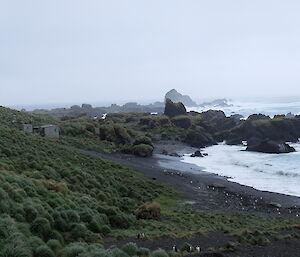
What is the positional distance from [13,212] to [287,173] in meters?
31.8

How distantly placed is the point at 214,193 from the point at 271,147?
28.1m

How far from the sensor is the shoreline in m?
23.7

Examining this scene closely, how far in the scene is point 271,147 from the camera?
5303 centimetres

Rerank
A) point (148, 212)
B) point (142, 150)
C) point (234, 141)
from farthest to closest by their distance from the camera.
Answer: point (234, 141) → point (142, 150) → point (148, 212)

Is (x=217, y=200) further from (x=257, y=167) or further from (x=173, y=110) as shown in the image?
(x=173, y=110)

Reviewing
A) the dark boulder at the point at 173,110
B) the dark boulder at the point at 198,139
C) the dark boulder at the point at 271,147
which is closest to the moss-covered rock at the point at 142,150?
the dark boulder at the point at 198,139

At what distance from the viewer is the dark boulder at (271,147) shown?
52094 mm

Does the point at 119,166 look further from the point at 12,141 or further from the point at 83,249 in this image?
the point at 83,249

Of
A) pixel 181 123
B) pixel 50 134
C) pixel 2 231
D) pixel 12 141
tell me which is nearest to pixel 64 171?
pixel 12 141

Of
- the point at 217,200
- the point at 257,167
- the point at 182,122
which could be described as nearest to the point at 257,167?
the point at 257,167

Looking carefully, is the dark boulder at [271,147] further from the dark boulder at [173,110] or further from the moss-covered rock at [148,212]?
the moss-covered rock at [148,212]

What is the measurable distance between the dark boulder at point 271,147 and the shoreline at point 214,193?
16.4 m

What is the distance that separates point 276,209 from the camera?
23.9 metres

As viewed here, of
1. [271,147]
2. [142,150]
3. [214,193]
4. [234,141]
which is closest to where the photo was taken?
[214,193]
